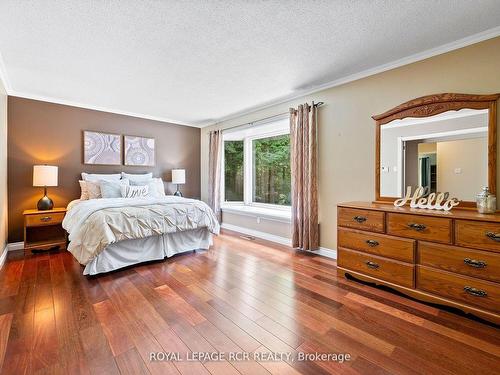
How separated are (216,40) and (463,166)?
260 cm

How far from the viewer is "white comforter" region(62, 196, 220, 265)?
255cm

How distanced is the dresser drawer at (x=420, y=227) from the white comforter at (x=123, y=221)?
2303mm

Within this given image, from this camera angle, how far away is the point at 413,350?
1514mm

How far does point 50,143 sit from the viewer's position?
3.82m

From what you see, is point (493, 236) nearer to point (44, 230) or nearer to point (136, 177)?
point (136, 177)

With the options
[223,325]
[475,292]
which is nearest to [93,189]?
[223,325]

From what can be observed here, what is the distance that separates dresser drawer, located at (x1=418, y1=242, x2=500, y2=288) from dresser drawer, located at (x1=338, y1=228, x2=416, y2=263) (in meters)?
0.10

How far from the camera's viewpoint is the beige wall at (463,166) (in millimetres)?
2184

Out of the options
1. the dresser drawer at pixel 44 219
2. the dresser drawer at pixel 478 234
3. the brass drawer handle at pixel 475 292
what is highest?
the dresser drawer at pixel 478 234

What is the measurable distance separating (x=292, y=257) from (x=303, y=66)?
2.39 m

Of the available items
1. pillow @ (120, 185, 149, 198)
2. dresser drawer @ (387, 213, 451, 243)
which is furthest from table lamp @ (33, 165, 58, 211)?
dresser drawer @ (387, 213, 451, 243)

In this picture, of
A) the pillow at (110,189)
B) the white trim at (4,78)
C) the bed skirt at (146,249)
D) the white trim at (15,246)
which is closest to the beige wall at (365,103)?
the bed skirt at (146,249)

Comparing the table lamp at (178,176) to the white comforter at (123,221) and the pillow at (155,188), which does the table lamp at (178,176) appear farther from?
the white comforter at (123,221)

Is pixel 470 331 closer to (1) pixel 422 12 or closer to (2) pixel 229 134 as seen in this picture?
(1) pixel 422 12
